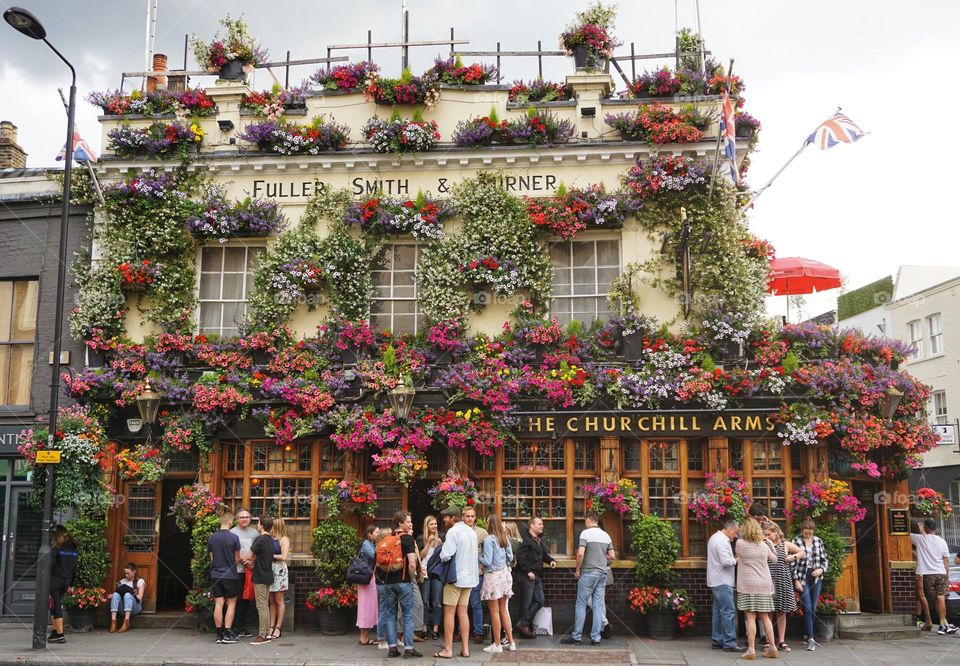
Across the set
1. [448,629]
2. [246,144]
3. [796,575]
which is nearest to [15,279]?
[246,144]

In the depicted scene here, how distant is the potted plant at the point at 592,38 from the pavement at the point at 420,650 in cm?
960

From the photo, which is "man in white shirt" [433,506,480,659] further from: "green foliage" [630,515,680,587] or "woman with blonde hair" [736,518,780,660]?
"woman with blonde hair" [736,518,780,660]

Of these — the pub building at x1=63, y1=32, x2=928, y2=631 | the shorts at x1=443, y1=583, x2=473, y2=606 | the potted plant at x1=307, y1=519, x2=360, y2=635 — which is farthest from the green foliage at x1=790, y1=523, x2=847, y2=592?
the potted plant at x1=307, y1=519, x2=360, y2=635

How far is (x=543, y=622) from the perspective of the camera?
45.0 feet

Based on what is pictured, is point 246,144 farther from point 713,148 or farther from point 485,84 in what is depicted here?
point 713,148

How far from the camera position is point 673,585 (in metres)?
13.9

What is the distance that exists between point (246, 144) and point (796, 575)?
11581mm

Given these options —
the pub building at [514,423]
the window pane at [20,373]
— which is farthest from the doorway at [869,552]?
the window pane at [20,373]

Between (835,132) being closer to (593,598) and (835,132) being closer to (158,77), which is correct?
(593,598)

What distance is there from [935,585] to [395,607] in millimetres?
8705

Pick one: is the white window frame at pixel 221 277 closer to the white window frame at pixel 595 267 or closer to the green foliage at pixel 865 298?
the white window frame at pixel 595 267

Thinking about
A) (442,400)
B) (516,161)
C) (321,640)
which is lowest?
(321,640)

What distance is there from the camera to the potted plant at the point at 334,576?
1398cm

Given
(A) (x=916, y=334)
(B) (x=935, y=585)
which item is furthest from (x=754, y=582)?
(A) (x=916, y=334)
